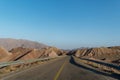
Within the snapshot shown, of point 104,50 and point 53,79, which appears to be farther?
point 104,50

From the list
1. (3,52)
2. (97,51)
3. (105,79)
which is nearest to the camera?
(105,79)

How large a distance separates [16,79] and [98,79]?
17.6 feet

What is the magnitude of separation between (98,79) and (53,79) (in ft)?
9.42

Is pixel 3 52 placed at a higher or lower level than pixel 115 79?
higher

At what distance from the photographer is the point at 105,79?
13.6 m

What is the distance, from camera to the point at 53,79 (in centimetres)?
1363

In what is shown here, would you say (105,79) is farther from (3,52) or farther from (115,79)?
(3,52)

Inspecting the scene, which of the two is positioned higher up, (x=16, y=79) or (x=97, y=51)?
(x=97, y=51)

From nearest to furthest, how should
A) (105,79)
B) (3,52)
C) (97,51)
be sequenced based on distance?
1. (105,79)
2. (3,52)
3. (97,51)

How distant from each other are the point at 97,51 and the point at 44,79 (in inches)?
6121

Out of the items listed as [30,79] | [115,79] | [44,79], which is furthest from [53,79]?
[115,79]

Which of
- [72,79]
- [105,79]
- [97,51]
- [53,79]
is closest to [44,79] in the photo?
[53,79]

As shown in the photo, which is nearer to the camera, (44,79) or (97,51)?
(44,79)

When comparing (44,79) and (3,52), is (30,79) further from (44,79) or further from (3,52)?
(3,52)
